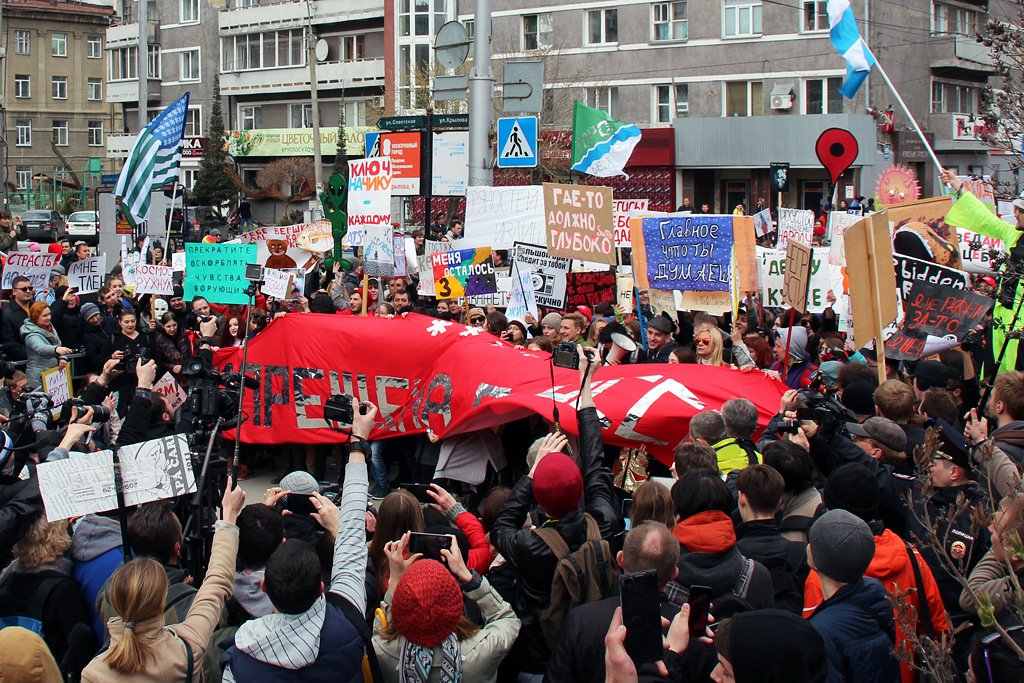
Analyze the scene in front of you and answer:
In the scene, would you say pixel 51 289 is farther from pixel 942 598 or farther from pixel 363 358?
pixel 942 598

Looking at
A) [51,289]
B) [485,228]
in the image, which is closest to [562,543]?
[485,228]

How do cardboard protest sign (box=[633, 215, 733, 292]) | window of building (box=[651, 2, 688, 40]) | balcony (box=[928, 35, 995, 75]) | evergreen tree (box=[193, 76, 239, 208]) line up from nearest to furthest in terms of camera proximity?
cardboard protest sign (box=[633, 215, 733, 292])
balcony (box=[928, 35, 995, 75])
window of building (box=[651, 2, 688, 40])
evergreen tree (box=[193, 76, 239, 208])

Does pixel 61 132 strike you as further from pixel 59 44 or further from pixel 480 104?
pixel 480 104

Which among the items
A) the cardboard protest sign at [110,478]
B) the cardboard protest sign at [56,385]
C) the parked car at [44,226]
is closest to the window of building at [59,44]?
the parked car at [44,226]

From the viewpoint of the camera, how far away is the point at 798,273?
9.64 m

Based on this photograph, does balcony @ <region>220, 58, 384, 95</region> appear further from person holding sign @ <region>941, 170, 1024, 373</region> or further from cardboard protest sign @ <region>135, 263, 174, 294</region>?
person holding sign @ <region>941, 170, 1024, 373</region>

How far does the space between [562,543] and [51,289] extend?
37.6 ft

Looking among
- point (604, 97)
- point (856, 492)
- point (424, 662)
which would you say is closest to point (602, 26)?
point (604, 97)

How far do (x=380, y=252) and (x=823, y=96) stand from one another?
93.7 feet

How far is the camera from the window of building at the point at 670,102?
41250 millimetres

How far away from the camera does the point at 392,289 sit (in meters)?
14.0

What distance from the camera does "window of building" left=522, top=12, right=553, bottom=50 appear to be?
142 feet

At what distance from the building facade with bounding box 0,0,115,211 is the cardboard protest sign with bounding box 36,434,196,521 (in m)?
61.8

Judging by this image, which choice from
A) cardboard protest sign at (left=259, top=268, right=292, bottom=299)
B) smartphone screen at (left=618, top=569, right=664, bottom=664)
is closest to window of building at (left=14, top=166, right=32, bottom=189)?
cardboard protest sign at (left=259, top=268, right=292, bottom=299)
